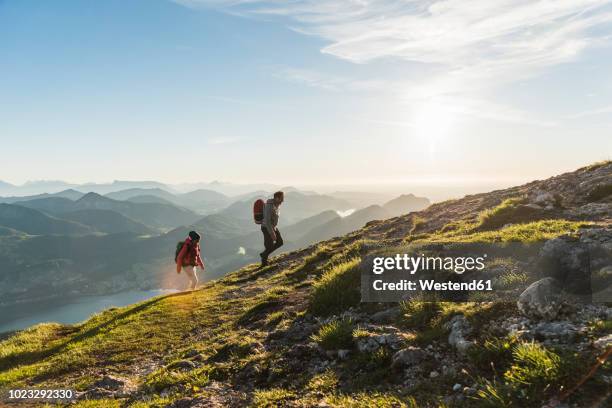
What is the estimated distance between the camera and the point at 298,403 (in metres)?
6.66

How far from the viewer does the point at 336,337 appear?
28.1 feet

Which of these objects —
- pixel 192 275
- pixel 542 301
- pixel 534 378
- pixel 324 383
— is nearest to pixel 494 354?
pixel 534 378

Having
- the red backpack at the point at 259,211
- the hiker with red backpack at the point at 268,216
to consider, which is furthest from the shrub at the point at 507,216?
the red backpack at the point at 259,211

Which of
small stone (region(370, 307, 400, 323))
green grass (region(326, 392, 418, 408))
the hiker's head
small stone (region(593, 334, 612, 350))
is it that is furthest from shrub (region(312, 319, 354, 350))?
the hiker's head

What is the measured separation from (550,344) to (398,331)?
3042 millimetres

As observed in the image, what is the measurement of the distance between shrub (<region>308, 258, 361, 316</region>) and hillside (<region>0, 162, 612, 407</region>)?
0.04 meters

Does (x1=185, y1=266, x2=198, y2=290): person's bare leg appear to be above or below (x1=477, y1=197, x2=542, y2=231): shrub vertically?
below

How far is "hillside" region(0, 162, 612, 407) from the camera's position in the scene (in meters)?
5.75

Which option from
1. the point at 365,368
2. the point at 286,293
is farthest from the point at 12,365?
the point at 365,368

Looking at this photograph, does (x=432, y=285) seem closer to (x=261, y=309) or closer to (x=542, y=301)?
(x=542, y=301)

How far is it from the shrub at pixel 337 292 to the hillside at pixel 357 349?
4 centimetres

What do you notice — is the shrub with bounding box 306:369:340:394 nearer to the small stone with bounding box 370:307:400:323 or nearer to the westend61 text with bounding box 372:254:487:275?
the small stone with bounding box 370:307:400:323

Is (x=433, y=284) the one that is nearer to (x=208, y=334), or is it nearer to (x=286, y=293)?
(x=286, y=293)

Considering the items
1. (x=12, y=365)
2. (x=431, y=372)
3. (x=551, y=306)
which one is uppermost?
(x=551, y=306)
